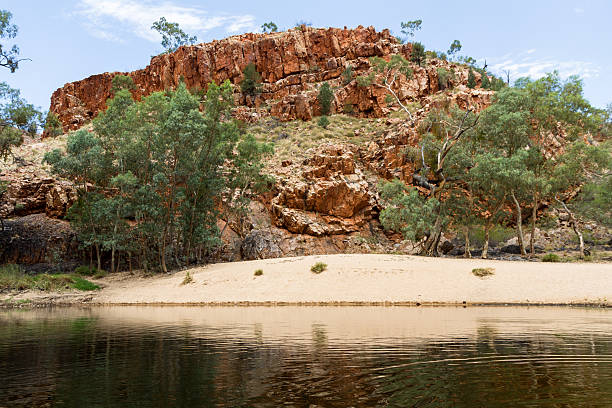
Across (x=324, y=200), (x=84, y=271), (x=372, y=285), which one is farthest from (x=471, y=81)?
(x=84, y=271)

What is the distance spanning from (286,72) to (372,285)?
71908 millimetres

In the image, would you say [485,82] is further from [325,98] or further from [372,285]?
[372,285]

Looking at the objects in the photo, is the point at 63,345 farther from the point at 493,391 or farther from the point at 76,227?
the point at 76,227

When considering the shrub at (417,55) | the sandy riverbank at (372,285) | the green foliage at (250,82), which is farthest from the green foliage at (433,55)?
the sandy riverbank at (372,285)

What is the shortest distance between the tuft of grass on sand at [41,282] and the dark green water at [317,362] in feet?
48.5

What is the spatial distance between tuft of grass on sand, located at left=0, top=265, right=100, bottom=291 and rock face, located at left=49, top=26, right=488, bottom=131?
50.8 meters

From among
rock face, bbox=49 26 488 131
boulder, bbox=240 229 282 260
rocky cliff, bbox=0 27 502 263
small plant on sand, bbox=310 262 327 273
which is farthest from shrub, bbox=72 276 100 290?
rock face, bbox=49 26 488 131

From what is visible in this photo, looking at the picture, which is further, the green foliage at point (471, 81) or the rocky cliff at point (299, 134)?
the green foliage at point (471, 81)

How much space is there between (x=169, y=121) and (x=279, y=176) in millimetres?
19240

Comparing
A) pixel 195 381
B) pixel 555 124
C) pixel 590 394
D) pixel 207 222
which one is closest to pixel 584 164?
pixel 555 124

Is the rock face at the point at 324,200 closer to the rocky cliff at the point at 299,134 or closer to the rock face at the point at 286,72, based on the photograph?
the rocky cliff at the point at 299,134

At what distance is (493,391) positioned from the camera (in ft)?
25.1

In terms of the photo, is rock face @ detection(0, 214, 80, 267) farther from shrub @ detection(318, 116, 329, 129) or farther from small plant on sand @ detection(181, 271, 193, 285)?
shrub @ detection(318, 116, 329, 129)

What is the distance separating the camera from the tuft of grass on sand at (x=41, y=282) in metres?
32.9
